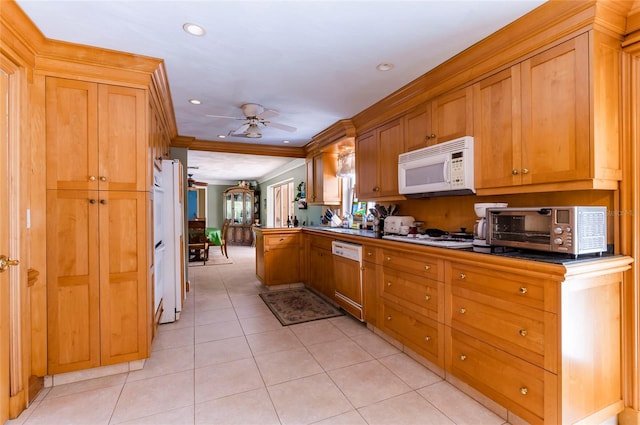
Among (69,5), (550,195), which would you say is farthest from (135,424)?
(550,195)

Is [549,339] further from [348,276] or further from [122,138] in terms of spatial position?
[122,138]

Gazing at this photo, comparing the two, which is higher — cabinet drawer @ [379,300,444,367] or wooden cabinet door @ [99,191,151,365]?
wooden cabinet door @ [99,191,151,365]

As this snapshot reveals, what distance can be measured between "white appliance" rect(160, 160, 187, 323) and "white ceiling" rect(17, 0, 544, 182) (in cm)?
86

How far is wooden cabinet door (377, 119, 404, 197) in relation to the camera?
127 inches

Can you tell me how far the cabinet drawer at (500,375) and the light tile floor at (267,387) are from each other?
0.46 ft

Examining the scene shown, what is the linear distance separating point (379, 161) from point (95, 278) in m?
2.93

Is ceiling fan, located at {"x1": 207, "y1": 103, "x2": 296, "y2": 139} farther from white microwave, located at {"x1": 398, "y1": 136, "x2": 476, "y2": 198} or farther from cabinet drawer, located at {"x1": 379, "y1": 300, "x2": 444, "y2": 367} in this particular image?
cabinet drawer, located at {"x1": 379, "y1": 300, "x2": 444, "y2": 367}

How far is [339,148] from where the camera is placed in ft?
15.7

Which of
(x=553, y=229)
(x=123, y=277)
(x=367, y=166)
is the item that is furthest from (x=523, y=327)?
(x=123, y=277)

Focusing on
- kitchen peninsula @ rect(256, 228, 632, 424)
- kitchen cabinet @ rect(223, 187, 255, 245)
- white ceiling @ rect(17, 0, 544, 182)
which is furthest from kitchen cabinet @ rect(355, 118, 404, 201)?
kitchen cabinet @ rect(223, 187, 255, 245)

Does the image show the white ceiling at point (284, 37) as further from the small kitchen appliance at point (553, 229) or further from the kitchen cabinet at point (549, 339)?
the kitchen cabinet at point (549, 339)

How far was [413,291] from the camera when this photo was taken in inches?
97.3

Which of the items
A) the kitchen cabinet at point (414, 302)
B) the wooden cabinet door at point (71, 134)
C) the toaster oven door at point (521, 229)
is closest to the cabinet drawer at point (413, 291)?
the kitchen cabinet at point (414, 302)

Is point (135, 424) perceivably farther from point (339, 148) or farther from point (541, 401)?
point (339, 148)
